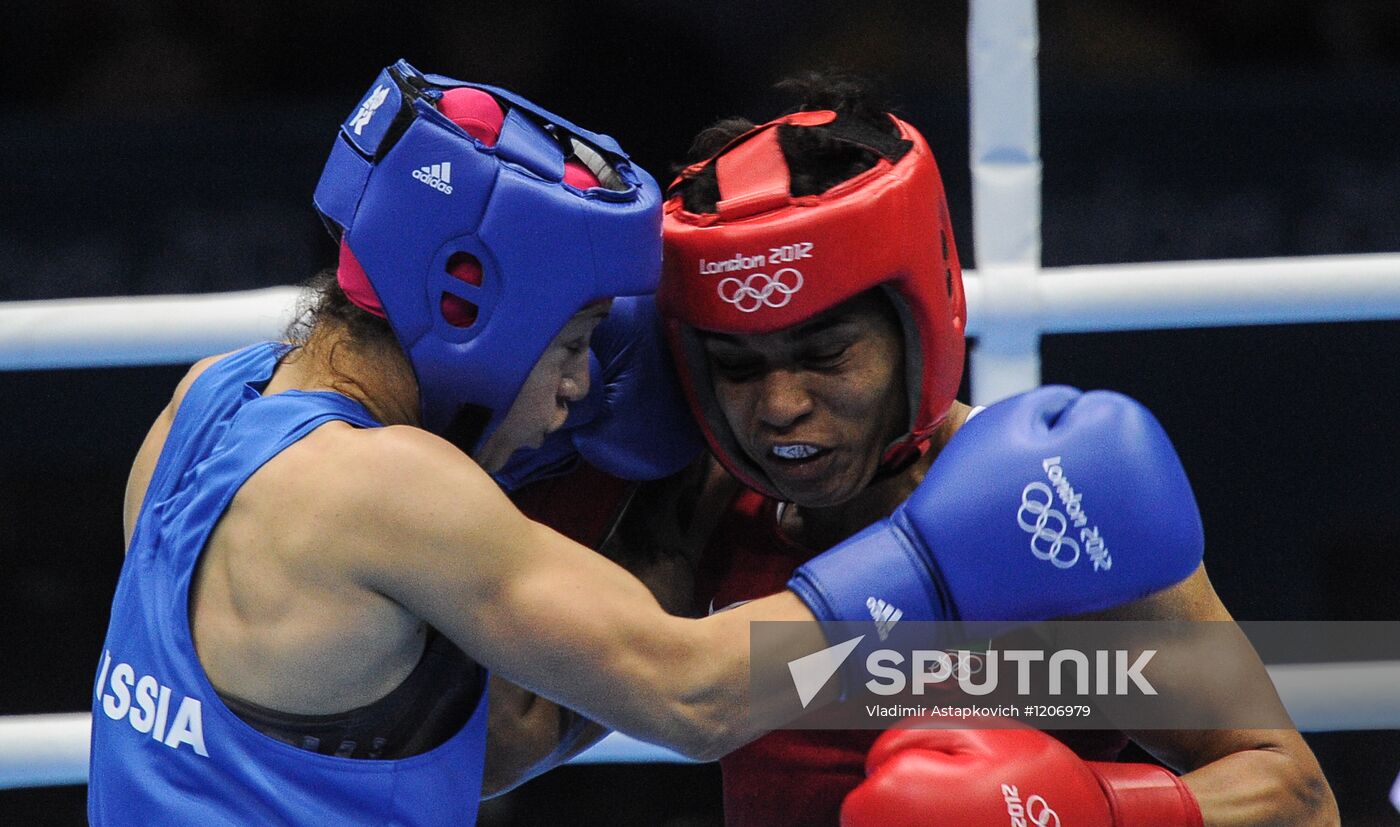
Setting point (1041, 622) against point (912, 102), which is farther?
point (912, 102)

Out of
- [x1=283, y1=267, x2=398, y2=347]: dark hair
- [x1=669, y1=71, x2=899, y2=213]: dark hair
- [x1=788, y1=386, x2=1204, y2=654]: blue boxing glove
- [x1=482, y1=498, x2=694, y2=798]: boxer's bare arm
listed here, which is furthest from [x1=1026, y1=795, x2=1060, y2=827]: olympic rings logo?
[x1=283, y1=267, x2=398, y2=347]: dark hair

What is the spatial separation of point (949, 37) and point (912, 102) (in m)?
0.52

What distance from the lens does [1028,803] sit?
4.82ft

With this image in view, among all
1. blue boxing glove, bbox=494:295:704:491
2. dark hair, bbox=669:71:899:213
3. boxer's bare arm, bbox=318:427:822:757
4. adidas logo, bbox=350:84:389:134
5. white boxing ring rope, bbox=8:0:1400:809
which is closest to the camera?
boxer's bare arm, bbox=318:427:822:757

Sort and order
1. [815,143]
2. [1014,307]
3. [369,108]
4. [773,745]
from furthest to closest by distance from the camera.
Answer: [1014,307], [773,745], [815,143], [369,108]

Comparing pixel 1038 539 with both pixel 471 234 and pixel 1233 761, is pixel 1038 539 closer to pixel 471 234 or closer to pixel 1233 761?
pixel 1233 761

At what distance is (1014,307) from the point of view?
6.49ft

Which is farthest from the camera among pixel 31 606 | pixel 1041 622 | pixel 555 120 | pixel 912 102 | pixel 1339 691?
pixel 31 606

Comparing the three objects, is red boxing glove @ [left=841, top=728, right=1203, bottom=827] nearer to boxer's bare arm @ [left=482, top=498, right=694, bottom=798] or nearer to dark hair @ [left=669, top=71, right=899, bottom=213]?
boxer's bare arm @ [left=482, top=498, right=694, bottom=798]

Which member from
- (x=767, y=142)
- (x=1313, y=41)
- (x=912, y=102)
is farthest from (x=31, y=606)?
(x=1313, y=41)

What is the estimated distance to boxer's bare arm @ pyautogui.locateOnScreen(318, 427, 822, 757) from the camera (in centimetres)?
139

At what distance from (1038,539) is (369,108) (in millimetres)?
751

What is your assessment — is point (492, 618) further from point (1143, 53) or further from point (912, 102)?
point (1143, 53)

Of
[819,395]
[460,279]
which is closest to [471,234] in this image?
[460,279]
